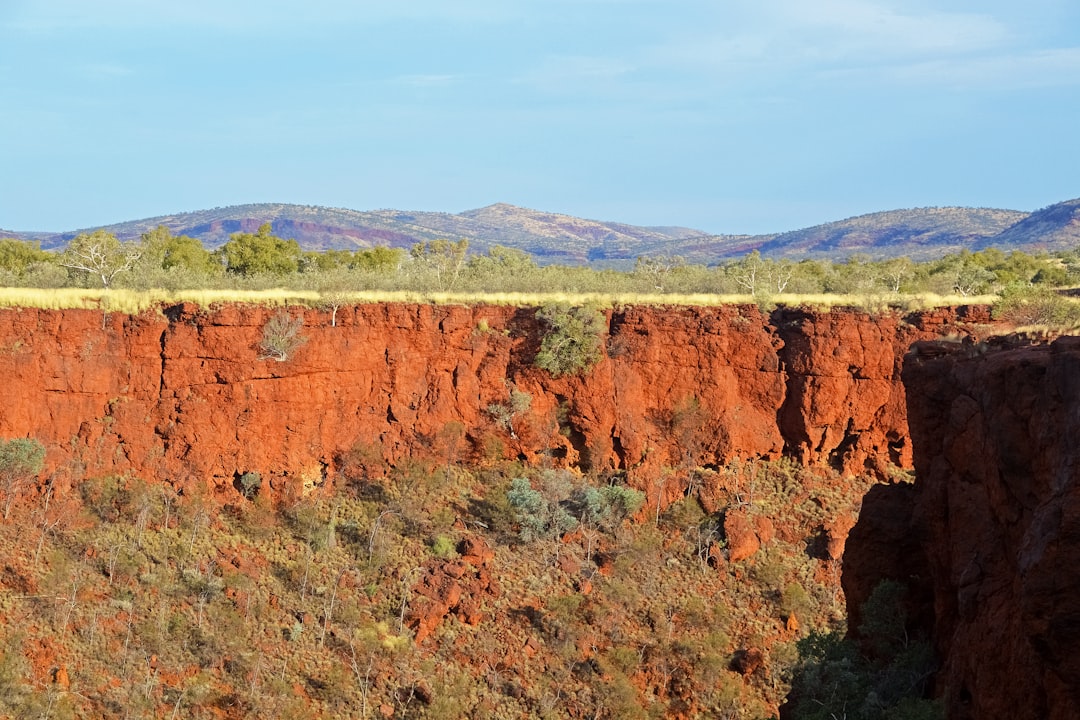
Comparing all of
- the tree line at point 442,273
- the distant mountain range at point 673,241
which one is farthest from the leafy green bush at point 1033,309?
the distant mountain range at point 673,241

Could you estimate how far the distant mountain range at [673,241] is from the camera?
12900 centimetres

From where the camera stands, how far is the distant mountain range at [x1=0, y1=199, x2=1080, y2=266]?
5079 inches

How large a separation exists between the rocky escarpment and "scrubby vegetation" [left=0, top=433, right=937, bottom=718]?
874 cm

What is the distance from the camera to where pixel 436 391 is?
27.8 meters

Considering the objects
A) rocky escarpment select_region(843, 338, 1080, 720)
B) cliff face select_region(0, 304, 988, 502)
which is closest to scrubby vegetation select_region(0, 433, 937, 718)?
cliff face select_region(0, 304, 988, 502)

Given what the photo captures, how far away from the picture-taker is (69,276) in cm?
3734

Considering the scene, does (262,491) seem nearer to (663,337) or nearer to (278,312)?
(278,312)

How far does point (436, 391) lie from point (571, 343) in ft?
11.0

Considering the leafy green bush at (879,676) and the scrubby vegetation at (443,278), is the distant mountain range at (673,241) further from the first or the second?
the leafy green bush at (879,676)

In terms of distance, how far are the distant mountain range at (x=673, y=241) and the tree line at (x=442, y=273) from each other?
7390 cm

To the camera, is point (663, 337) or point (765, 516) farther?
point (663, 337)

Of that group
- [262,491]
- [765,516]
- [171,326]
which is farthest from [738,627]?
[171,326]

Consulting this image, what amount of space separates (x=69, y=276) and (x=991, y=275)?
105ft

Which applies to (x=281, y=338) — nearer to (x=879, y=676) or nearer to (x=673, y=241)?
(x=879, y=676)
